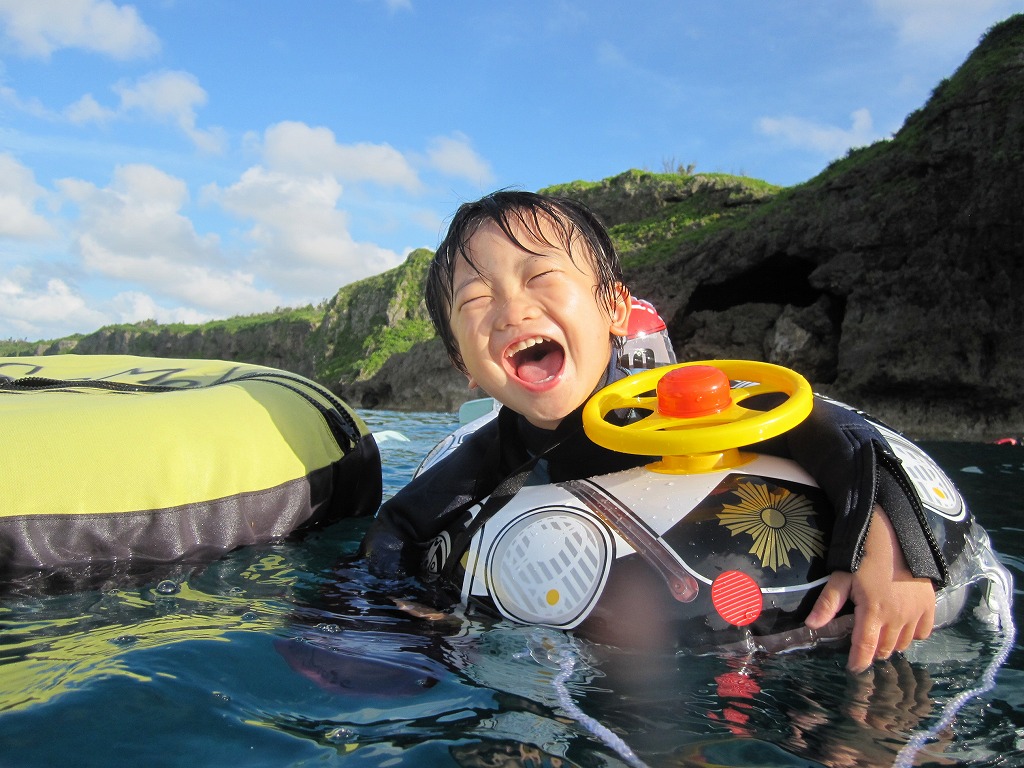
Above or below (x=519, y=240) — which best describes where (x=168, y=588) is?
below

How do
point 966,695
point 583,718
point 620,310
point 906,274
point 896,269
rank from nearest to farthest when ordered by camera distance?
point 583,718, point 966,695, point 620,310, point 906,274, point 896,269

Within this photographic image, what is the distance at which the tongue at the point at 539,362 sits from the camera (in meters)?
1.86

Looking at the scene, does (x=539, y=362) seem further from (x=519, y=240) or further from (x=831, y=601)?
(x=831, y=601)

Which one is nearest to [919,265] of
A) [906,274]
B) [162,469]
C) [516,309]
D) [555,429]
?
[906,274]

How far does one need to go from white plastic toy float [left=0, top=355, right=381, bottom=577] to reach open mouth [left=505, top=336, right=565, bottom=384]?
103cm

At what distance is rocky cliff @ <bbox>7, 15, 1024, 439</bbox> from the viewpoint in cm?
1033

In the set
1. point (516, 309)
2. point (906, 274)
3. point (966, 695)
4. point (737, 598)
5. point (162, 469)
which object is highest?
point (906, 274)

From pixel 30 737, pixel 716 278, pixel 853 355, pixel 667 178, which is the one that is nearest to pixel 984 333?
pixel 853 355

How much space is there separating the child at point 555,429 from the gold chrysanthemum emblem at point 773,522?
0.22 ft

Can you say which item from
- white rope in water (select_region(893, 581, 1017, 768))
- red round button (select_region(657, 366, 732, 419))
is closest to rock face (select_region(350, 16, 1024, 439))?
white rope in water (select_region(893, 581, 1017, 768))

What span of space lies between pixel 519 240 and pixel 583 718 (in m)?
1.15

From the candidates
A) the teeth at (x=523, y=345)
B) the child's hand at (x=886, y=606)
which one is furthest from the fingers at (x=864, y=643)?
the teeth at (x=523, y=345)

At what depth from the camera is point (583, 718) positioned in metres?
1.15

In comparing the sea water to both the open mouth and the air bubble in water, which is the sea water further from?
the open mouth
